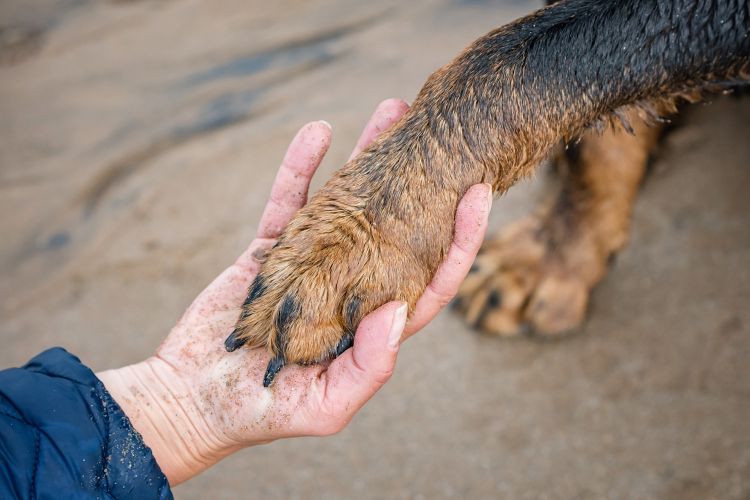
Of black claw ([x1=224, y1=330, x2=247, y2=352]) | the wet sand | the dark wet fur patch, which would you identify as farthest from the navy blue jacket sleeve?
the wet sand

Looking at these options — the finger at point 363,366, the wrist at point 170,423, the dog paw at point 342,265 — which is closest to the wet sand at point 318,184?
the wrist at point 170,423

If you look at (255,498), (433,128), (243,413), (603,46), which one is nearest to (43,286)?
(255,498)

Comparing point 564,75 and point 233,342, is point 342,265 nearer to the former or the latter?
point 233,342

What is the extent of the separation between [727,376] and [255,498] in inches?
Answer: 74.4

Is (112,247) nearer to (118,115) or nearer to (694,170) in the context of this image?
(118,115)

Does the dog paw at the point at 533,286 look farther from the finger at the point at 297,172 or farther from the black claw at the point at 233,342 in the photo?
the black claw at the point at 233,342

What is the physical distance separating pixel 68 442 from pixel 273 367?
0.55 m

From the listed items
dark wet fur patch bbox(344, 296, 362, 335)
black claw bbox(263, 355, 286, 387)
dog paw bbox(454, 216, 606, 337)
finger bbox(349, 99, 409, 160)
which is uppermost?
finger bbox(349, 99, 409, 160)

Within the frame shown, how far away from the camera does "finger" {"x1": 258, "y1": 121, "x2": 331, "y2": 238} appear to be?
234cm

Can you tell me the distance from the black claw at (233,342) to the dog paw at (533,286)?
1500mm

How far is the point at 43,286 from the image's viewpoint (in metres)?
3.80

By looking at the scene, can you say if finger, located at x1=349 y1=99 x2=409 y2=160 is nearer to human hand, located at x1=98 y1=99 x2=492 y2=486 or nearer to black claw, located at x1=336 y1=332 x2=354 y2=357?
human hand, located at x1=98 y1=99 x2=492 y2=486

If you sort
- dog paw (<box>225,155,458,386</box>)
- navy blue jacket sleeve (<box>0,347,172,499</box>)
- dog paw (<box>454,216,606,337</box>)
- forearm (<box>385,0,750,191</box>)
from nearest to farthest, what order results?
navy blue jacket sleeve (<box>0,347,172,499</box>)
dog paw (<box>225,155,458,386</box>)
forearm (<box>385,0,750,191</box>)
dog paw (<box>454,216,606,337</box>)

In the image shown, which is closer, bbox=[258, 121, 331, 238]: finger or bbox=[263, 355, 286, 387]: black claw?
bbox=[263, 355, 286, 387]: black claw
